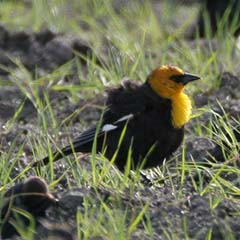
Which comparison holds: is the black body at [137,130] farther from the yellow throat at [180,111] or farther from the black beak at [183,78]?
the black beak at [183,78]

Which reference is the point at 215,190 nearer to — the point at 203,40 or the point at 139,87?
the point at 139,87

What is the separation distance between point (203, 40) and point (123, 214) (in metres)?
4.75

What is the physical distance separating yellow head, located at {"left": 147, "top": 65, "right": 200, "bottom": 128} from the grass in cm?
16

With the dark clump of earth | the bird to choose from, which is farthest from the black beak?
the dark clump of earth

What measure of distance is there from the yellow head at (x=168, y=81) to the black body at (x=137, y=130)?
42 mm

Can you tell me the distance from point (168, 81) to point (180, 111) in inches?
13.7

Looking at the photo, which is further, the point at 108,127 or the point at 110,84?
the point at 110,84

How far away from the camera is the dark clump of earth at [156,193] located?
603 centimetres

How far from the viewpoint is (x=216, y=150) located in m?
7.64

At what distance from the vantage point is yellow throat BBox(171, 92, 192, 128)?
24.9ft

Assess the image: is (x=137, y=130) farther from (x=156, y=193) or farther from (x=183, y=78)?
(x=156, y=193)

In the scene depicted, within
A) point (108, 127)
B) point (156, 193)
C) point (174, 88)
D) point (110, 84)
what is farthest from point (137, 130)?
point (110, 84)

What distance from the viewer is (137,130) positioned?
7684 millimetres

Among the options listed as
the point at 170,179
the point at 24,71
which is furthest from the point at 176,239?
the point at 24,71
